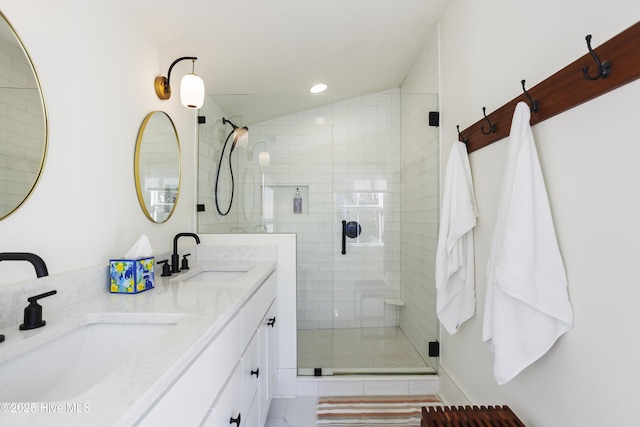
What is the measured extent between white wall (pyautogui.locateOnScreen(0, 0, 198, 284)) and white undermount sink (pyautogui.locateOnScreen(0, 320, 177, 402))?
295 millimetres

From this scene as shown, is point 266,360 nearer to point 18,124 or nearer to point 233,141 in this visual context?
point 18,124

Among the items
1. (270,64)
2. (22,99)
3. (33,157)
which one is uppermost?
(270,64)

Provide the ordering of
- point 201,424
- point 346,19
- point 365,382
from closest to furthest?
point 201,424 → point 346,19 → point 365,382

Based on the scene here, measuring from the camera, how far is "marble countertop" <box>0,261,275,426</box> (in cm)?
54

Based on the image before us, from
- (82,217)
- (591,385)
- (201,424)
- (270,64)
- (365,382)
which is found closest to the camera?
(201,424)

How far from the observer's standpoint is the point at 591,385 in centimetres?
98

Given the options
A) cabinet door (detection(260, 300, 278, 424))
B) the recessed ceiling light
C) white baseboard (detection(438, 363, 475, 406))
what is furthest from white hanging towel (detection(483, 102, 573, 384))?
the recessed ceiling light

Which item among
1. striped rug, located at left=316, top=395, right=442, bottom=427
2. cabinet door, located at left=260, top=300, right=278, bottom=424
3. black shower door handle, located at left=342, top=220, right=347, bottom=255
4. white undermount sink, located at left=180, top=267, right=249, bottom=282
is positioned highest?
black shower door handle, located at left=342, top=220, right=347, bottom=255

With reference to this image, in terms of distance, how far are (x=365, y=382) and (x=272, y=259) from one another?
1.09 m

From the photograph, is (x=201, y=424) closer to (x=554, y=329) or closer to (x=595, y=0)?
(x=554, y=329)

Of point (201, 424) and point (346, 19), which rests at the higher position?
point (346, 19)

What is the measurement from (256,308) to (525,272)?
1154 mm

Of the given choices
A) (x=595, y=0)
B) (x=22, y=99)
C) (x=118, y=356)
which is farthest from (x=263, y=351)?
(x=595, y=0)

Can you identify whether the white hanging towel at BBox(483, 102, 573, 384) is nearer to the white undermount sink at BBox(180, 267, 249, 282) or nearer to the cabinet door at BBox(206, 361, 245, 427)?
the cabinet door at BBox(206, 361, 245, 427)
